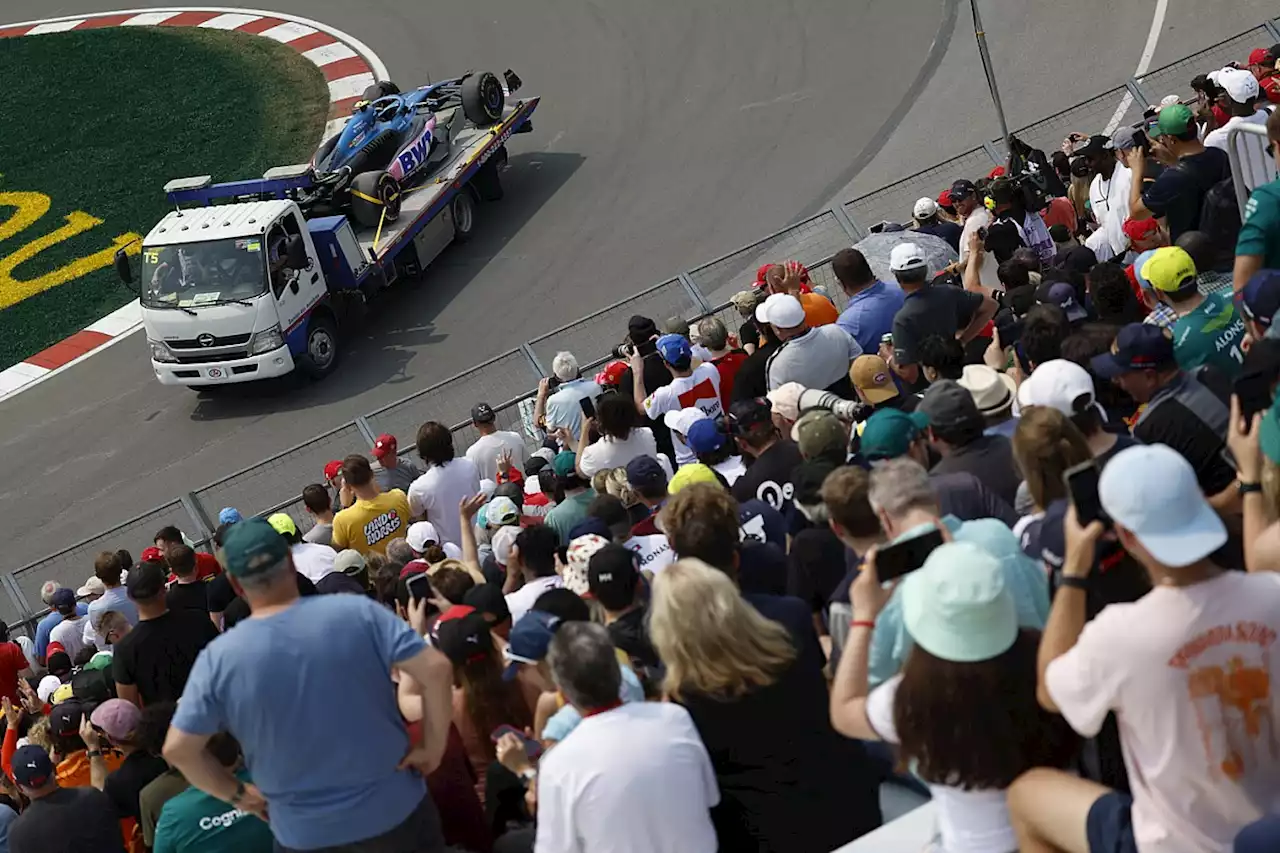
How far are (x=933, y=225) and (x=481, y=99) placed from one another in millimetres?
8299

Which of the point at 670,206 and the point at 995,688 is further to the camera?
the point at 670,206

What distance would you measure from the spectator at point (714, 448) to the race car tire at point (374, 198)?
375 inches

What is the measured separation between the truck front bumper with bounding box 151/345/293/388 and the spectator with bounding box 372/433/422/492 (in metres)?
5.05


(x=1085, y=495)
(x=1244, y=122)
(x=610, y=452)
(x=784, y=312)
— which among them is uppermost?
(x=1085, y=495)

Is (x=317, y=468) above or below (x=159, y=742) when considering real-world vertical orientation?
below

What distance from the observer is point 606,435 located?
28.9ft

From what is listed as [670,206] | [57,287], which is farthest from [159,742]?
[57,287]

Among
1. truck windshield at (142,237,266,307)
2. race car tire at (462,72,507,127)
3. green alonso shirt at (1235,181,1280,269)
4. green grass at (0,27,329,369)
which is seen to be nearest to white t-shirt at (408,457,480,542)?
green alonso shirt at (1235,181,1280,269)

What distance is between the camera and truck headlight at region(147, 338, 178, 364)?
16188mm

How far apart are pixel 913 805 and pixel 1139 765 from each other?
1.26 metres

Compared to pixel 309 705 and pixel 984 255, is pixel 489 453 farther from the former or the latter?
pixel 309 705

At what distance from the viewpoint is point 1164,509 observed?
3959mm

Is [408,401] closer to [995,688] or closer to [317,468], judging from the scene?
[317,468]

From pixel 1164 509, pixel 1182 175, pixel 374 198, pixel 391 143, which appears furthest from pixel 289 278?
pixel 1164 509
